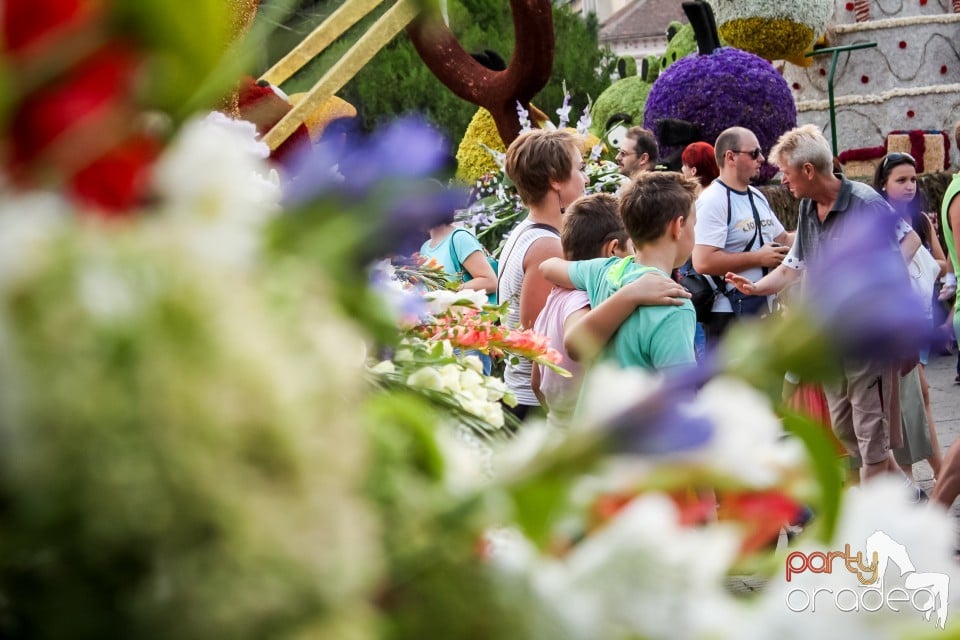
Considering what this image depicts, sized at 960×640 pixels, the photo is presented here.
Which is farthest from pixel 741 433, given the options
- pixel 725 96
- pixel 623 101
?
pixel 623 101

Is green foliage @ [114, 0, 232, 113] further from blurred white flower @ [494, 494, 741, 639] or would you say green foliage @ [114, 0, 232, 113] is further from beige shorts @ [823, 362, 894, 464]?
beige shorts @ [823, 362, 894, 464]

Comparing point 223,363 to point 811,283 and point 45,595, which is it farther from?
point 811,283

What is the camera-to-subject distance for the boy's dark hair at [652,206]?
3.50 metres

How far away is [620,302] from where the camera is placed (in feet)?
10.6

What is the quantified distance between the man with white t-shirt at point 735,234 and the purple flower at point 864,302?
506cm

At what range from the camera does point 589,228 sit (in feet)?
12.8

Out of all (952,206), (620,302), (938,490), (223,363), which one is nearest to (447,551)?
(223,363)

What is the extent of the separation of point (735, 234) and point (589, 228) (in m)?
1.87

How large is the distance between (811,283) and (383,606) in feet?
0.71

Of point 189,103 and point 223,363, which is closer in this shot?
point 223,363

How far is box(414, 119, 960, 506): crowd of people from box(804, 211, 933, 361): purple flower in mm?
1952

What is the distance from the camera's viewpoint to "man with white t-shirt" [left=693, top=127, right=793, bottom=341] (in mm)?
5527

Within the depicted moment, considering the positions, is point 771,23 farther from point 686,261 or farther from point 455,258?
point 455,258

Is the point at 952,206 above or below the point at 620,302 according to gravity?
below
